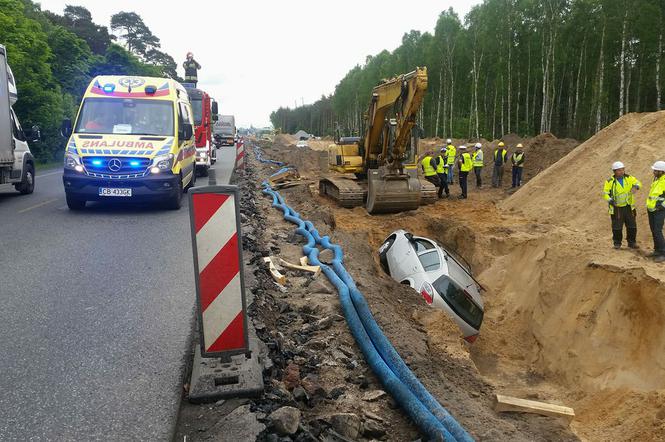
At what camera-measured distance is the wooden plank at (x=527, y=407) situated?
486cm

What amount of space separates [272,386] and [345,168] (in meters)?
12.7

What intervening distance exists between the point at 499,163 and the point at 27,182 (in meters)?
15.3

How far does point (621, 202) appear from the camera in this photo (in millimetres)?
8883

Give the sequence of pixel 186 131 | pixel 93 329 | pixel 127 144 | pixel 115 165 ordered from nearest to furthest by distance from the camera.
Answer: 1. pixel 93 329
2. pixel 115 165
3. pixel 127 144
4. pixel 186 131

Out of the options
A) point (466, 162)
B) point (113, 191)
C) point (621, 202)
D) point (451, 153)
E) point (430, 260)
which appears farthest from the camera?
point (451, 153)

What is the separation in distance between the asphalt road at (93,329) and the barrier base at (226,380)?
0.17 metres

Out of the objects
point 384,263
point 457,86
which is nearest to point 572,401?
point 384,263

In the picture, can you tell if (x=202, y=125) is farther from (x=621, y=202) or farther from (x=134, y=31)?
(x=134, y=31)

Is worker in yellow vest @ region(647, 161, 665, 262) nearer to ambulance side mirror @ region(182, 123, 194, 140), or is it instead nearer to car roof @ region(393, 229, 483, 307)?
car roof @ region(393, 229, 483, 307)

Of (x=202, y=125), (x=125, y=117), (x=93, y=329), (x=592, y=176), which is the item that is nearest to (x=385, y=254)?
(x=125, y=117)

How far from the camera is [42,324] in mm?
4570

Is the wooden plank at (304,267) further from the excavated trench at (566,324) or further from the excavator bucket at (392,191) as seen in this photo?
the excavator bucket at (392,191)

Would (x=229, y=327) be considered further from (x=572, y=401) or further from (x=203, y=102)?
(x=203, y=102)

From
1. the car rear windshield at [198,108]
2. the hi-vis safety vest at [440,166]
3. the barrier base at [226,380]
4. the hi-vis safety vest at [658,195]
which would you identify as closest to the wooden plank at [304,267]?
the barrier base at [226,380]
